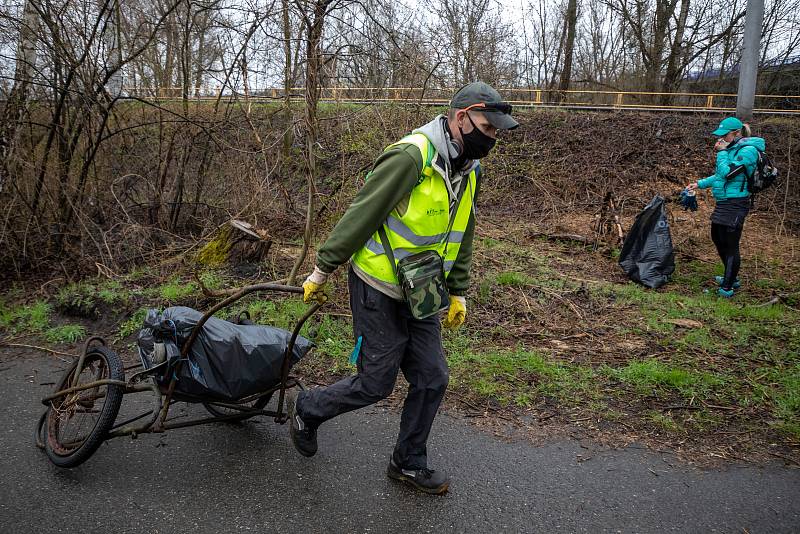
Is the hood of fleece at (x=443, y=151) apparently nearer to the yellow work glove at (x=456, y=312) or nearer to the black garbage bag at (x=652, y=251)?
the yellow work glove at (x=456, y=312)

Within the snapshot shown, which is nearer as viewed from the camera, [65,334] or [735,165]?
[65,334]

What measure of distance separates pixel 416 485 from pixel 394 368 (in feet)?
2.21

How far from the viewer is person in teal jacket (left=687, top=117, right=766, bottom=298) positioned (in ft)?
21.5

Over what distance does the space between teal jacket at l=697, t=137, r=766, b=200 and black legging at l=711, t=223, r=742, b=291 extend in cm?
39

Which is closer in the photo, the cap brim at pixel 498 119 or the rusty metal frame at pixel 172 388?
the cap brim at pixel 498 119

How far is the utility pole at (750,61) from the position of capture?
9.98 meters

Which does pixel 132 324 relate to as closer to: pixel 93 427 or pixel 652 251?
pixel 93 427

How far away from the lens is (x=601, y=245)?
869 cm

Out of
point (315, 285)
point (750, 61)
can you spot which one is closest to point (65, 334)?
point (315, 285)

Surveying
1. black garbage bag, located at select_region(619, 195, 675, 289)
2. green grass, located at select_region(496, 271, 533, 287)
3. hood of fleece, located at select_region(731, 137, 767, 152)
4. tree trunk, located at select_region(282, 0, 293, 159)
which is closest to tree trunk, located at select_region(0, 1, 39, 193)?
tree trunk, located at select_region(282, 0, 293, 159)

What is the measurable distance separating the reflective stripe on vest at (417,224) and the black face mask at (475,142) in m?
0.17

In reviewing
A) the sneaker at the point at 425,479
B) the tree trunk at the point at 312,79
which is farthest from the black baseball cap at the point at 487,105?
the tree trunk at the point at 312,79

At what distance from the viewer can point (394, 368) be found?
2.97 m

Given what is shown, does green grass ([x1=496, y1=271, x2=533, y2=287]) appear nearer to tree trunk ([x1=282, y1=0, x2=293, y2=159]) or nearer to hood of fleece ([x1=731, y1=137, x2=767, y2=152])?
hood of fleece ([x1=731, y1=137, x2=767, y2=152])
